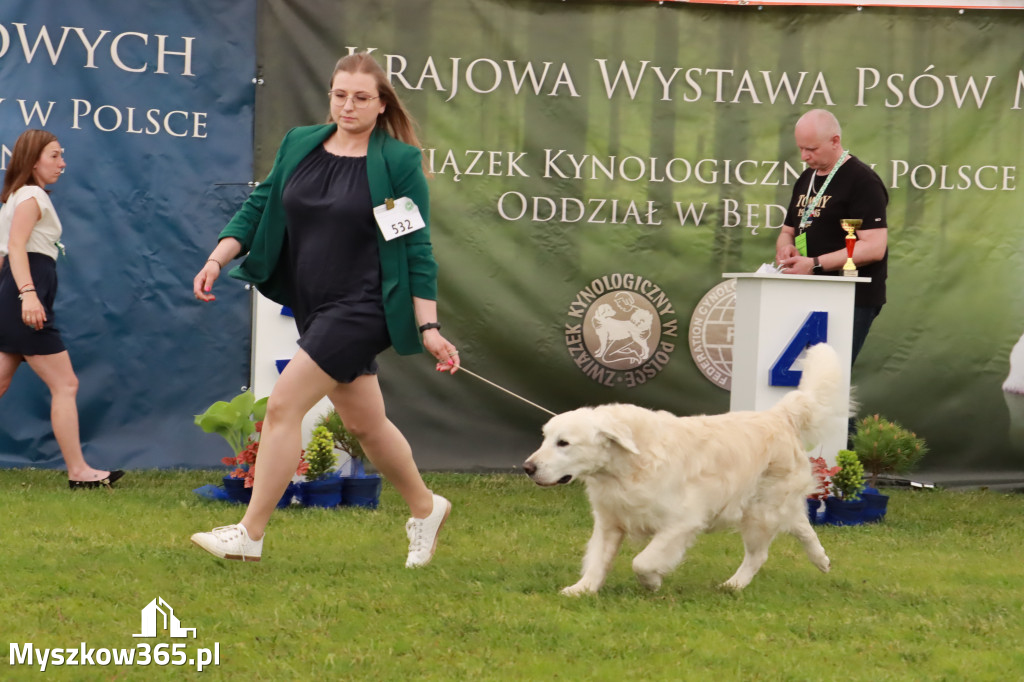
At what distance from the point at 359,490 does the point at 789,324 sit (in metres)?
2.23

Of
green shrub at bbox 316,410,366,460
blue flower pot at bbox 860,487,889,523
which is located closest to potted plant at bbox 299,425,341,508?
green shrub at bbox 316,410,366,460

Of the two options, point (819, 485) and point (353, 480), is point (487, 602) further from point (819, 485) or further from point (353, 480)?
point (819, 485)

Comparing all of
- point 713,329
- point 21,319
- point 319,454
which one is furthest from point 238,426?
point 713,329

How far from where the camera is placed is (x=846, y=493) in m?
6.40

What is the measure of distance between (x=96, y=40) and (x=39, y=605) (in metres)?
4.25

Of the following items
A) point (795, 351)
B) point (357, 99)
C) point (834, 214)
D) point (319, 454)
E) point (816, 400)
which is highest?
point (357, 99)

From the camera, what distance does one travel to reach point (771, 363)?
6352 mm

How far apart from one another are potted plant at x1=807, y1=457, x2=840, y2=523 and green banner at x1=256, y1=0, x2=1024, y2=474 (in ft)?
5.00

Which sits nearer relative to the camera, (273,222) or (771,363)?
(273,222)

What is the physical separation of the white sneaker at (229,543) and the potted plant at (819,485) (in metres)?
2.97

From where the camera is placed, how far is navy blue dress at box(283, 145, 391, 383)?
14.4 feet

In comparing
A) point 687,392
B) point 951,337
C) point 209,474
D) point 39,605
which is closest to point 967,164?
point 951,337

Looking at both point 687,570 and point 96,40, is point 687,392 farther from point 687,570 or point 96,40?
point 96,40

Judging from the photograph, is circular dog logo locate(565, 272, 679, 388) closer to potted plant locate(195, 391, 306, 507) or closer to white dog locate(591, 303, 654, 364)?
white dog locate(591, 303, 654, 364)
